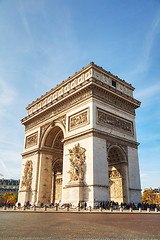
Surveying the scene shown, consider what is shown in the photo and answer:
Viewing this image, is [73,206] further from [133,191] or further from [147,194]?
[147,194]

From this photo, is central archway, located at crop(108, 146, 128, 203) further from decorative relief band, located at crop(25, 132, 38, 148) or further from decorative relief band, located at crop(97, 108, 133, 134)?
decorative relief band, located at crop(25, 132, 38, 148)

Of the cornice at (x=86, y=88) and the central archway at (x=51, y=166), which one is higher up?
the cornice at (x=86, y=88)

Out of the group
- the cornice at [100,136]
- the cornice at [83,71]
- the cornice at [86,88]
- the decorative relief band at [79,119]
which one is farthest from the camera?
the cornice at [83,71]

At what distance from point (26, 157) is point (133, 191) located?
15.4 m

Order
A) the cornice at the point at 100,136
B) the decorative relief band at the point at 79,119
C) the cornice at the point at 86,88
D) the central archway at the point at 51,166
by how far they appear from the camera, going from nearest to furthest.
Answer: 1. the cornice at the point at 100,136
2. the decorative relief band at the point at 79,119
3. the cornice at the point at 86,88
4. the central archway at the point at 51,166

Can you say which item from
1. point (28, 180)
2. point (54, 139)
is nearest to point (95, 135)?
point (54, 139)

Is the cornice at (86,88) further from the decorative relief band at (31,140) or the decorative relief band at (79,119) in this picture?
the decorative relief band at (31,140)

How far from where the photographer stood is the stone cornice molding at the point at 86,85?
23.0 meters

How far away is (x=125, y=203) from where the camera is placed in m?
20.5

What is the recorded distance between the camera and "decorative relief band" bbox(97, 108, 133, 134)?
2197cm

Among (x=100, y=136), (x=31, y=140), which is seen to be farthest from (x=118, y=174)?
(x=31, y=140)

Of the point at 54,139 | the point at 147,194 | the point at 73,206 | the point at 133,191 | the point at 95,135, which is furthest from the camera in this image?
the point at 147,194

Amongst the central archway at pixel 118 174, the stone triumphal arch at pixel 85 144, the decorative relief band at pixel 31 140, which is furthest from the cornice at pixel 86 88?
the central archway at pixel 118 174

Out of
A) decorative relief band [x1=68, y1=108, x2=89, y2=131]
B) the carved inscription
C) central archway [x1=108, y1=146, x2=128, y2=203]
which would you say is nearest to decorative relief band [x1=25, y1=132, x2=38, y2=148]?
the carved inscription
